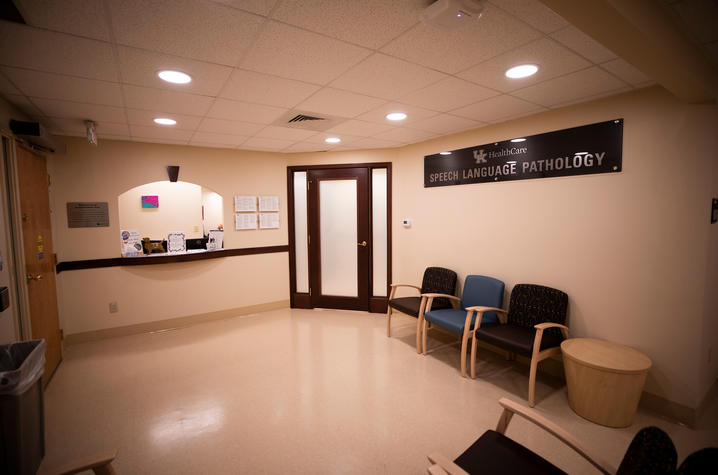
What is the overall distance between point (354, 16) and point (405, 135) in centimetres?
270

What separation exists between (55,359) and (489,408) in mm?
4474

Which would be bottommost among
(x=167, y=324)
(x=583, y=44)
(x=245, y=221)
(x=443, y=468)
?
(x=167, y=324)

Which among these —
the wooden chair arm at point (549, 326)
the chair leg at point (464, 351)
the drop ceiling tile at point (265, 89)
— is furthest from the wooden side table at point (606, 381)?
the drop ceiling tile at point (265, 89)

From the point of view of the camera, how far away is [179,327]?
4.82 m

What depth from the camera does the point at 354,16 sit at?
1633 millimetres

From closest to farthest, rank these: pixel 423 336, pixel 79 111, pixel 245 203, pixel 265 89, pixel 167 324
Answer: pixel 265 89
pixel 79 111
pixel 423 336
pixel 167 324
pixel 245 203

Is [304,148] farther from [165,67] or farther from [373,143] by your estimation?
[165,67]

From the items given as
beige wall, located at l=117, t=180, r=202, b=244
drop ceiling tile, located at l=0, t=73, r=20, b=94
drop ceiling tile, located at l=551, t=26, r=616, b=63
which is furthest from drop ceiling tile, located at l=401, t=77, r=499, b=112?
beige wall, located at l=117, t=180, r=202, b=244

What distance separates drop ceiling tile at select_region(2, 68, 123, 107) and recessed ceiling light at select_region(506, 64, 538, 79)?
2.84m

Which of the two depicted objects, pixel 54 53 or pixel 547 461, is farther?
pixel 54 53

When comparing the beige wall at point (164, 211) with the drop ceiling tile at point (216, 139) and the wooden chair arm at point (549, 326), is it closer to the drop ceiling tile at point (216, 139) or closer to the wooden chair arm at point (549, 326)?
the drop ceiling tile at point (216, 139)

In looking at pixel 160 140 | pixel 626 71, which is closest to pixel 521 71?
pixel 626 71

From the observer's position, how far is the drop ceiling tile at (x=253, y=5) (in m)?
1.51

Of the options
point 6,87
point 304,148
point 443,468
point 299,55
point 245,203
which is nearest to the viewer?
point 443,468
